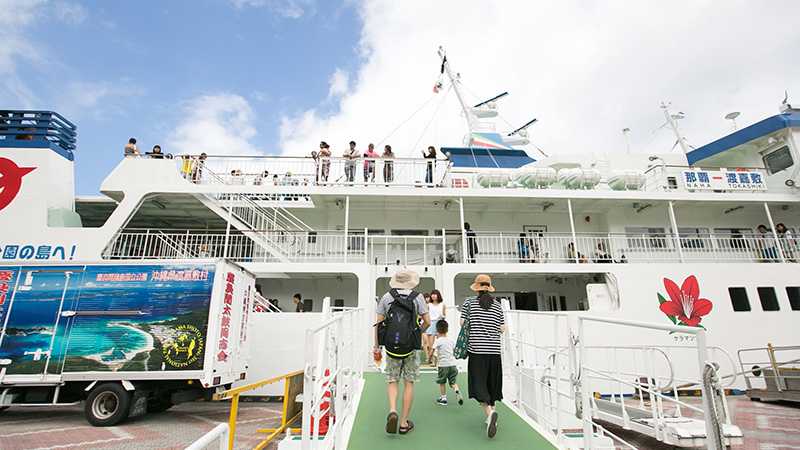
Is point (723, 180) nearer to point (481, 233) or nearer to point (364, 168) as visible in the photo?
point (481, 233)

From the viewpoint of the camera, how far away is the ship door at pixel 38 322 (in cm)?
672

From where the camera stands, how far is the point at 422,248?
11.7 meters

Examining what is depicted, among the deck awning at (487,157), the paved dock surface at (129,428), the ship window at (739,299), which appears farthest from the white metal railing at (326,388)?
the ship window at (739,299)

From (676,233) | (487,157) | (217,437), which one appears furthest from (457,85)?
(217,437)

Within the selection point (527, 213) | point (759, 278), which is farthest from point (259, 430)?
point (759, 278)

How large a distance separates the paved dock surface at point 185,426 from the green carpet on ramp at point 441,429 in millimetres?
34

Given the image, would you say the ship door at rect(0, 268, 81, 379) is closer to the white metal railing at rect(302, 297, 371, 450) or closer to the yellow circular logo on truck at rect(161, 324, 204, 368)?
the yellow circular logo on truck at rect(161, 324, 204, 368)

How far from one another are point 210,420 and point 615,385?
9180mm

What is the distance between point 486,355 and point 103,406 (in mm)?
7212

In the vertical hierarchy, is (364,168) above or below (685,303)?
above

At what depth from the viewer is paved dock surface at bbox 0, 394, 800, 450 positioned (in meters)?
5.66

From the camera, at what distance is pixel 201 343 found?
6859 millimetres

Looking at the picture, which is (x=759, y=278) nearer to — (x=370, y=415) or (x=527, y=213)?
(x=527, y=213)

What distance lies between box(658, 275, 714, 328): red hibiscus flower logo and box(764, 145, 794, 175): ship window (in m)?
7.15
